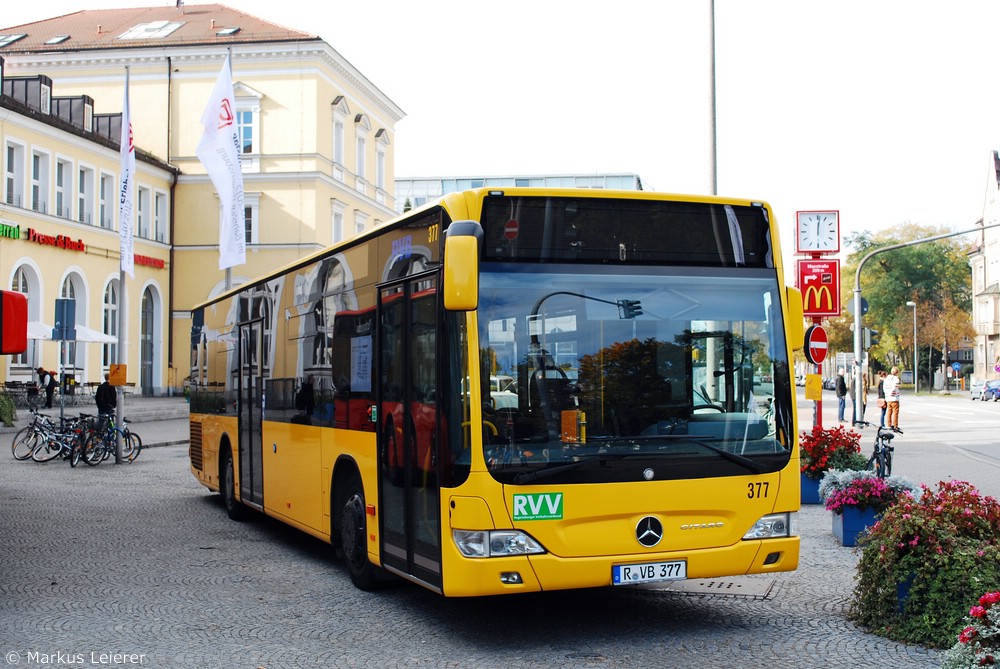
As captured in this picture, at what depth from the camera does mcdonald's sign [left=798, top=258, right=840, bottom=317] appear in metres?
17.2

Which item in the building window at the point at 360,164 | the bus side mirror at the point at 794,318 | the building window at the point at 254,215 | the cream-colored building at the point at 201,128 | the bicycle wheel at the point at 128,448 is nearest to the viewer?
the bus side mirror at the point at 794,318

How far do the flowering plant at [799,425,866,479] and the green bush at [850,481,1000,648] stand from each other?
6.32 metres

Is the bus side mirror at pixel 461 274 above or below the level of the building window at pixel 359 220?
below

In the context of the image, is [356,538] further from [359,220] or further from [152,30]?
[152,30]

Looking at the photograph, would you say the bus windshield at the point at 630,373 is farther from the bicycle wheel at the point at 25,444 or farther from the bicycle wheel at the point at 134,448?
the bicycle wheel at the point at 25,444

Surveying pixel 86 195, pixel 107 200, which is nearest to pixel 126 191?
pixel 86 195

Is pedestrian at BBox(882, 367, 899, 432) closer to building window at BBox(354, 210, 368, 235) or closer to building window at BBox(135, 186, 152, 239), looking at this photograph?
building window at BBox(135, 186, 152, 239)

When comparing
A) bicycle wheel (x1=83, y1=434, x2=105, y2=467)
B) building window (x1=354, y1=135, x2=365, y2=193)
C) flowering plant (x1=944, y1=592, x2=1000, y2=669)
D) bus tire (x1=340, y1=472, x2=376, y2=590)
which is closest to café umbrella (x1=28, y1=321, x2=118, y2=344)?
bicycle wheel (x1=83, y1=434, x2=105, y2=467)

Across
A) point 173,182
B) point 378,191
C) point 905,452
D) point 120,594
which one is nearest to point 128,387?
point 173,182

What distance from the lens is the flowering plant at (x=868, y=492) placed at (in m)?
11.0

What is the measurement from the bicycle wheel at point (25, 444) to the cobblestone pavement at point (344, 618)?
11993mm

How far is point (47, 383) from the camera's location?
41125 millimetres

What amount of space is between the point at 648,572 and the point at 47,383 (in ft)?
125

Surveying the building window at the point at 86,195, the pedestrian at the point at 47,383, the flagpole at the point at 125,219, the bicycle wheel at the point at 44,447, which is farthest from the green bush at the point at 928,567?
the building window at the point at 86,195
